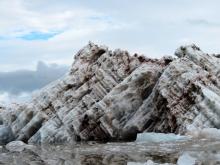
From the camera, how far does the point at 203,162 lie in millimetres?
14492

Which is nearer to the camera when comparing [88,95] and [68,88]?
[88,95]

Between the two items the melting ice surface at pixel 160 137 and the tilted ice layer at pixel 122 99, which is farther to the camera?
the tilted ice layer at pixel 122 99

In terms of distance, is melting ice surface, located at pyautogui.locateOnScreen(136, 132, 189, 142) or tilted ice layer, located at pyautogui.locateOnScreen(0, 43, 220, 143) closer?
Answer: melting ice surface, located at pyautogui.locateOnScreen(136, 132, 189, 142)

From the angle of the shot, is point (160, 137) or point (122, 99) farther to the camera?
point (122, 99)

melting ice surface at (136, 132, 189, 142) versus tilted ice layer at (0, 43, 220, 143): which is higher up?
tilted ice layer at (0, 43, 220, 143)

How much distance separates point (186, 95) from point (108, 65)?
28.9 ft

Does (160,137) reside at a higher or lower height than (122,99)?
lower

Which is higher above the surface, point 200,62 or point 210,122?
point 200,62

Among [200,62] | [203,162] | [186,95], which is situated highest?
[200,62]

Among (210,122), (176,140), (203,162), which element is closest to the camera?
(203,162)

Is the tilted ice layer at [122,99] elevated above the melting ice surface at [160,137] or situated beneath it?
elevated above

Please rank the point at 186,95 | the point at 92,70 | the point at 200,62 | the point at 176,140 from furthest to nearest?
the point at 92,70 < the point at 200,62 < the point at 186,95 < the point at 176,140

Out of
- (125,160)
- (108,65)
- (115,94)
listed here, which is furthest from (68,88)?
(125,160)

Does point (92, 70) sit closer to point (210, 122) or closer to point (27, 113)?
point (27, 113)
